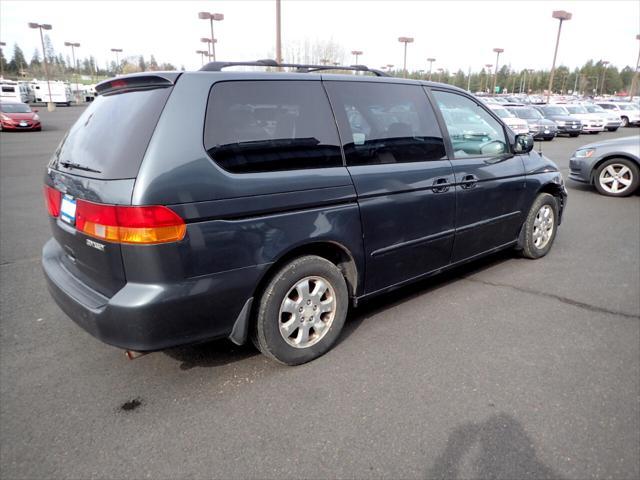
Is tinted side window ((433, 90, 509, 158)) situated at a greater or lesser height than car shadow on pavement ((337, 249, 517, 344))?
greater

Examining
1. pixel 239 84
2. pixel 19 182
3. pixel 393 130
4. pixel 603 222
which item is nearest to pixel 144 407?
pixel 239 84

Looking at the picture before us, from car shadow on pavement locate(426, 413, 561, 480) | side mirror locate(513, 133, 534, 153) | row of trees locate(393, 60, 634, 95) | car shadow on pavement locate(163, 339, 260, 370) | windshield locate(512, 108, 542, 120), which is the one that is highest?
row of trees locate(393, 60, 634, 95)

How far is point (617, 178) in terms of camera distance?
9031 mm

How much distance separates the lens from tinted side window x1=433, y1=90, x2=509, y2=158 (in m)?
3.88

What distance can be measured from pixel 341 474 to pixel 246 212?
1.40 meters

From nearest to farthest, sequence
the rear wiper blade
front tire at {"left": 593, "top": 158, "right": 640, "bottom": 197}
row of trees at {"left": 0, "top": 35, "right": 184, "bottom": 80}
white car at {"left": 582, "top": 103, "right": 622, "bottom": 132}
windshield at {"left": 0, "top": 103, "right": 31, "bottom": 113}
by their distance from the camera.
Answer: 1. the rear wiper blade
2. front tire at {"left": 593, "top": 158, "right": 640, "bottom": 197}
3. windshield at {"left": 0, "top": 103, "right": 31, "bottom": 113}
4. white car at {"left": 582, "top": 103, "right": 622, "bottom": 132}
5. row of trees at {"left": 0, "top": 35, "right": 184, "bottom": 80}

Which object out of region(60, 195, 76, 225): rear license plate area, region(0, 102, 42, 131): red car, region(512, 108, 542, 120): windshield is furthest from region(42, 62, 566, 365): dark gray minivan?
region(0, 102, 42, 131): red car

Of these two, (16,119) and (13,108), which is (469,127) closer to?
(16,119)

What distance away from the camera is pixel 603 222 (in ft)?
22.9

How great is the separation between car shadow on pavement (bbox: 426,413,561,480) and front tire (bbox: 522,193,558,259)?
2844 millimetres

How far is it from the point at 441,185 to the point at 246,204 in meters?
1.76

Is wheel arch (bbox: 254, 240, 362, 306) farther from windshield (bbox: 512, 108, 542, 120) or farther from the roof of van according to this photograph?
windshield (bbox: 512, 108, 542, 120)

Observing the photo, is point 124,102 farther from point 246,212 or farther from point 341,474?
point 341,474

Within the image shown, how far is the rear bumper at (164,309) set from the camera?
236cm
